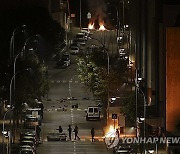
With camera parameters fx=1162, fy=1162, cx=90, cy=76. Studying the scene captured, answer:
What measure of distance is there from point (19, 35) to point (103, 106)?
94.2ft

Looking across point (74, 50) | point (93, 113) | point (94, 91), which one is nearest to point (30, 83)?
point (93, 113)

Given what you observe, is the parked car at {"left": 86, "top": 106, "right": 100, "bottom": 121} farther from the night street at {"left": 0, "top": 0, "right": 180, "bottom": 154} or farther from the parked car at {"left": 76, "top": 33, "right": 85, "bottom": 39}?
the parked car at {"left": 76, "top": 33, "right": 85, "bottom": 39}

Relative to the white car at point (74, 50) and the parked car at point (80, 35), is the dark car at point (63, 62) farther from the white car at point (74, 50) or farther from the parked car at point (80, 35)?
the parked car at point (80, 35)

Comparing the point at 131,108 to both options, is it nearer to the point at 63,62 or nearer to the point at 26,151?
the point at 26,151

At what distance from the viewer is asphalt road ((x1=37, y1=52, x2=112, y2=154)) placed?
77.4m

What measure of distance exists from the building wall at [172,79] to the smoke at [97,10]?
8396 cm

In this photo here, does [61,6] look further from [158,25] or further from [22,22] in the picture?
[158,25]

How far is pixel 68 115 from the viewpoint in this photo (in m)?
95.2

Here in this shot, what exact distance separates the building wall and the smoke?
275 ft

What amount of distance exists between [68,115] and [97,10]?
260 feet

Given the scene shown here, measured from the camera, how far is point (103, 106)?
96.9m

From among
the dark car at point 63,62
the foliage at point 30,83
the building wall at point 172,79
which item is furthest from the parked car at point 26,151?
the dark car at point 63,62

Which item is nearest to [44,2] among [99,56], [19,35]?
[19,35]

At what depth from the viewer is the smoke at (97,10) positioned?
167625mm
